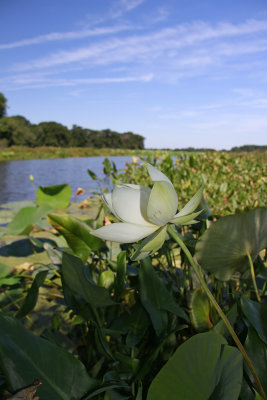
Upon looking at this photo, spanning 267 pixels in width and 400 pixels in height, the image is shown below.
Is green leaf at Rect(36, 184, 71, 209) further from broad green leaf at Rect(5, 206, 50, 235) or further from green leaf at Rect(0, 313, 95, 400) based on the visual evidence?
green leaf at Rect(0, 313, 95, 400)

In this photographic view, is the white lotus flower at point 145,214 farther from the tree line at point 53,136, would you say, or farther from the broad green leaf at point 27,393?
the tree line at point 53,136

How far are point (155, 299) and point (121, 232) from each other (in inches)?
11.0

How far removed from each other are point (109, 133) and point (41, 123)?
322 inches

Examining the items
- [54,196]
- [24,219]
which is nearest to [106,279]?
[24,219]

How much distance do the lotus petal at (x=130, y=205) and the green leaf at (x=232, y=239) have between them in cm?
14

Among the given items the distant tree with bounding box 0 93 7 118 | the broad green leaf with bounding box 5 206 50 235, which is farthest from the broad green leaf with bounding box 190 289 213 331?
the distant tree with bounding box 0 93 7 118

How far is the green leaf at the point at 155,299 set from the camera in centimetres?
56

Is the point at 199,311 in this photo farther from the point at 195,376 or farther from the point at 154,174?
the point at 154,174

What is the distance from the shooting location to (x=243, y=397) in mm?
432

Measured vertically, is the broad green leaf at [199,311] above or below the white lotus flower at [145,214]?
below

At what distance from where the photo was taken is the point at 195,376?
0.35 metres

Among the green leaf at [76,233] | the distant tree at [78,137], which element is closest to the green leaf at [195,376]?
the green leaf at [76,233]

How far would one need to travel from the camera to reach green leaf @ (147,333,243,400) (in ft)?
1.14

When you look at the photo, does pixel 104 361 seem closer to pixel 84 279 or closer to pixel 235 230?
pixel 84 279
